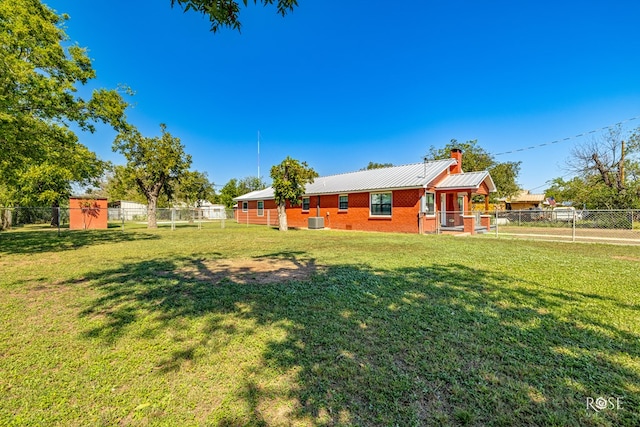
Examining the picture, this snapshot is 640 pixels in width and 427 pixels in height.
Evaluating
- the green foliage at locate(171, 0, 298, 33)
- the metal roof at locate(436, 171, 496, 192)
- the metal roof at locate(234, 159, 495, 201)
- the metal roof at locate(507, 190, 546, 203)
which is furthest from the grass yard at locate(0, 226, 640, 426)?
the metal roof at locate(507, 190, 546, 203)

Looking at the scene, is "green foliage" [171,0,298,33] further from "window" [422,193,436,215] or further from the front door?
the front door

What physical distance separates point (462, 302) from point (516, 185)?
4054cm

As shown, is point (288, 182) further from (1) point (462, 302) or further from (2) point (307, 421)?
(2) point (307, 421)

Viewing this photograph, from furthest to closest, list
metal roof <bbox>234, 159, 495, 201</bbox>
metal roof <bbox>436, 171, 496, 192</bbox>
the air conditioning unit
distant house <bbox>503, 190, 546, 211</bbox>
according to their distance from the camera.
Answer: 1. distant house <bbox>503, 190, 546, 211</bbox>
2. the air conditioning unit
3. metal roof <bbox>234, 159, 495, 201</bbox>
4. metal roof <bbox>436, 171, 496, 192</bbox>

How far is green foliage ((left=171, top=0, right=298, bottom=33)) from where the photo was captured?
2.85 meters

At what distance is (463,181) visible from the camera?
15898mm

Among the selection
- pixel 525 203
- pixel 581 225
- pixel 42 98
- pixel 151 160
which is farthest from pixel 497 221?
pixel 525 203

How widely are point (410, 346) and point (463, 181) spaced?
1518 centimetres

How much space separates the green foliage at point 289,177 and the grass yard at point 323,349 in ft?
41.4

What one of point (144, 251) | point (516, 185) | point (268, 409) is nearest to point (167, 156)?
point (144, 251)

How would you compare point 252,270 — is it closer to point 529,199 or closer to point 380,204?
point 380,204

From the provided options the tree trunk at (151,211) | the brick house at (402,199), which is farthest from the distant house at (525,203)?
the tree trunk at (151,211)

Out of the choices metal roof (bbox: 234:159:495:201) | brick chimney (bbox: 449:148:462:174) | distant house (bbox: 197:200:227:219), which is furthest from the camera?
distant house (bbox: 197:200:227:219)

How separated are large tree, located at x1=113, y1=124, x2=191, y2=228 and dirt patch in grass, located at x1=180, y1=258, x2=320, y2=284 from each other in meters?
16.7
